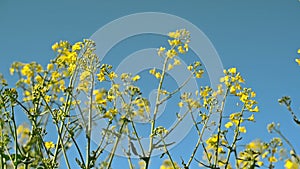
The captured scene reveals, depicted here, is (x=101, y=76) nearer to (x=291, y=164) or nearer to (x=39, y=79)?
(x=39, y=79)

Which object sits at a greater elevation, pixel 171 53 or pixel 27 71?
pixel 171 53

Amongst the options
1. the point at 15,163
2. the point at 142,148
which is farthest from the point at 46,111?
the point at 142,148

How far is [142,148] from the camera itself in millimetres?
3420

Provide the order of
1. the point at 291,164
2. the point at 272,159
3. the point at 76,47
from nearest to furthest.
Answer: the point at 291,164, the point at 272,159, the point at 76,47

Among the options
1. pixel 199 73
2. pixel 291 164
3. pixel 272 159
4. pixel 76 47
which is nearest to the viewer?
pixel 291 164

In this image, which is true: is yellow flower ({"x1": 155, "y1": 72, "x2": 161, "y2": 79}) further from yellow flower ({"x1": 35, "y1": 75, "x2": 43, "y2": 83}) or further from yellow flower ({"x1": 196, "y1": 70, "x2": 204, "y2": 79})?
yellow flower ({"x1": 35, "y1": 75, "x2": 43, "y2": 83})

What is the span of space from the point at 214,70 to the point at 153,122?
999mm

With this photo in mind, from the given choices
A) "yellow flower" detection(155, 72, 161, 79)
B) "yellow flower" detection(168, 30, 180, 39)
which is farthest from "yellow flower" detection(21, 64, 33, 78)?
"yellow flower" detection(168, 30, 180, 39)

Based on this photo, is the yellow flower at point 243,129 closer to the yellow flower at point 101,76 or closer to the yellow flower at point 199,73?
the yellow flower at point 199,73

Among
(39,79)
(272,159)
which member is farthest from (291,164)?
(39,79)

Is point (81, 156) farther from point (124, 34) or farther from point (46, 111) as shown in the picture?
point (124, 34)

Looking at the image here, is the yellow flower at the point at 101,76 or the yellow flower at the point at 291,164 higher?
the yellow flower at the point at 101,76

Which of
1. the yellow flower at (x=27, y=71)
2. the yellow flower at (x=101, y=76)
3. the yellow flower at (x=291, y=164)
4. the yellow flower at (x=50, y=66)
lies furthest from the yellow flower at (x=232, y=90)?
the yellow flower at (x=27, y=71)

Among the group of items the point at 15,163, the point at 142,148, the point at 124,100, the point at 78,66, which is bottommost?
the point at 15,163
